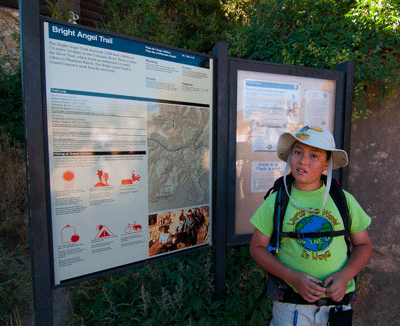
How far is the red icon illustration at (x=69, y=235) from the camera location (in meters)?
1.74

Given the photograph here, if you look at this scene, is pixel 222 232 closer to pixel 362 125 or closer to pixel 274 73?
pixel 274 73

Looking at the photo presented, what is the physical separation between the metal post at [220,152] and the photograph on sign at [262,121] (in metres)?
0.16

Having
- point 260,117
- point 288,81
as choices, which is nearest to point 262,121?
point 260,117

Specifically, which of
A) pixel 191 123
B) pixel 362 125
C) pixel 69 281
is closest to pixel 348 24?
pixel 362 125

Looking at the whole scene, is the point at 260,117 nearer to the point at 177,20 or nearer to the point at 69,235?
the point at 69,235

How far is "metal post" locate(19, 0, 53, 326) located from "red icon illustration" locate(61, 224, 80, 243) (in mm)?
103

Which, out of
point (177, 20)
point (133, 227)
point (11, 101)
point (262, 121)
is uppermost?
point (177, 20)

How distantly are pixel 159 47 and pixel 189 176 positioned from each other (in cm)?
103

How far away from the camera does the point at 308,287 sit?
4.80 feet

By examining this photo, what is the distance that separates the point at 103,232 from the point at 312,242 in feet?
4.46

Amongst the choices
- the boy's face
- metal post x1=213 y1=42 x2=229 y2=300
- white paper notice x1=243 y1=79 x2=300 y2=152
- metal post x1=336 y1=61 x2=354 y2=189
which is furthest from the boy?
metal post x1=336 y1=61 x2=354 y2=189

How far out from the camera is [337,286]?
1.49 meters

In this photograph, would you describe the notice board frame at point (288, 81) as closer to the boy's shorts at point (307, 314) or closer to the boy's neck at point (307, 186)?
the boy's neck at point (307, 186)

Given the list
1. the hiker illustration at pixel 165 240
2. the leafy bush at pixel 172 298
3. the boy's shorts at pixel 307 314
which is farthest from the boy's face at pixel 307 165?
the leafy bush at pixel 172 298
